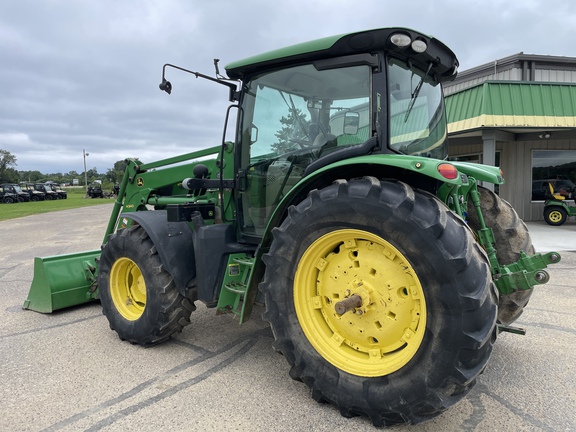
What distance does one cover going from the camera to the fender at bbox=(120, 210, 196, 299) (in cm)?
352

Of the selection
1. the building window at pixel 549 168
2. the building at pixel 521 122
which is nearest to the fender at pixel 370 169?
the building at pixel 521 122

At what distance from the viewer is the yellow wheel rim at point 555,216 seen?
12885 mm

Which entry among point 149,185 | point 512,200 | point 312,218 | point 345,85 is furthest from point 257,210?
point 512,200

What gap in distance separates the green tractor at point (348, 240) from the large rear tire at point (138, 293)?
12 millimetres

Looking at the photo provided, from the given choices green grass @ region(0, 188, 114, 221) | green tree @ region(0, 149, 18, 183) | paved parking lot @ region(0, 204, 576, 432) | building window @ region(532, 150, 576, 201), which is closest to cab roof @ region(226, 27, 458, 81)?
paved parking lot @ region(0, 204, 576, 432)

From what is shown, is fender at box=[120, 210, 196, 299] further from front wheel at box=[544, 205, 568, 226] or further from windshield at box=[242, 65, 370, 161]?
front wheel at box=[544, 205, 568, 226]

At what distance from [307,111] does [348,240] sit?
1143 millimetres

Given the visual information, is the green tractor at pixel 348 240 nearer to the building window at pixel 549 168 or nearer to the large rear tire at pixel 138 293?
the large rear tire at pixel 138 293

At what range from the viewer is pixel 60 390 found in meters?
2.94

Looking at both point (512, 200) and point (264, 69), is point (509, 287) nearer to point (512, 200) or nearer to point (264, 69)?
point (264, 69)

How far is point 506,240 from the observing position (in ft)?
10.7

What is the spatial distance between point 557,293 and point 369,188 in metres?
4.54

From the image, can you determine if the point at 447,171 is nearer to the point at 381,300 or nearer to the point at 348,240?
the point at 348,240

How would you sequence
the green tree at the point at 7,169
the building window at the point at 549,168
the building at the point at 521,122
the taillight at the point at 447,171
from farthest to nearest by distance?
the green tree at the point at 7,169
the building window at the point at 549,168
the building at the point at 521,122
the taillight at the point at 447,171
